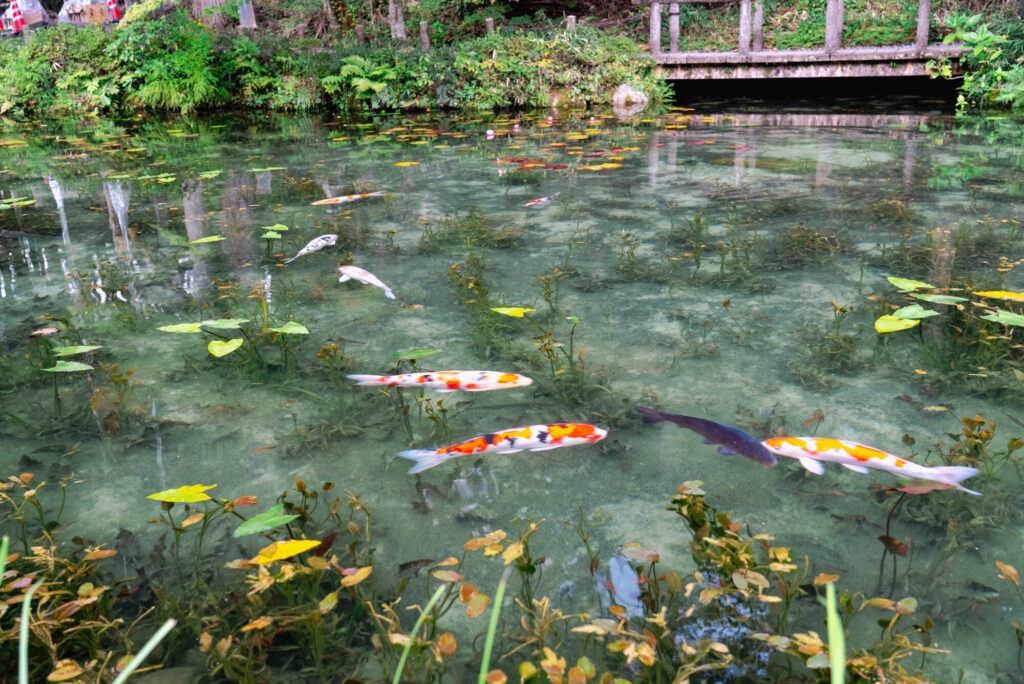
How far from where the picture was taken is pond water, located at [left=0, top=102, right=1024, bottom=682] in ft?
5.98

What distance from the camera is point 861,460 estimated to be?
1853 millimetres

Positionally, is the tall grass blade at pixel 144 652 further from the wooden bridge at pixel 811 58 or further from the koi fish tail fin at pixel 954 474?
the wooden bridge at pixel 811 58

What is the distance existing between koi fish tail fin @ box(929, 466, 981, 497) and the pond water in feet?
0.14

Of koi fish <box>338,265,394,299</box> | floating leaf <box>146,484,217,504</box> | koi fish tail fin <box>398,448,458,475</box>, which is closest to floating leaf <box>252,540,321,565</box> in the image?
floating leaf <box>146,484,217,504</box>

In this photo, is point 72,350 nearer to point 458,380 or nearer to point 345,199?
point 458,380

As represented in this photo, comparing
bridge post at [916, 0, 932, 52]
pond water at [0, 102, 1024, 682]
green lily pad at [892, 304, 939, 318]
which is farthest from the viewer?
bridge post at [916, 0, 932, 52]

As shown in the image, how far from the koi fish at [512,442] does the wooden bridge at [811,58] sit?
11.0 metres

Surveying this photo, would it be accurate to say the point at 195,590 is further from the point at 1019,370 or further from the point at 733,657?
the point at 1019,370

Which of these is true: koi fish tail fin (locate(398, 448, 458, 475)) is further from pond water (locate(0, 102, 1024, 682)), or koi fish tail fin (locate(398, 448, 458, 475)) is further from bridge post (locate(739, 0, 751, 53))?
bridge post (locate(739, 0, 751, 53))

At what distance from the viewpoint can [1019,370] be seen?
2447 mm

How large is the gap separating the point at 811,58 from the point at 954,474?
10.9 m

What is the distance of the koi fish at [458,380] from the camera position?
2406mm

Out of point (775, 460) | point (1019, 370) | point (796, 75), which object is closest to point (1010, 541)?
point (775, 460)

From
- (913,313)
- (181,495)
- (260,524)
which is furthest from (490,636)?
(913,313)
